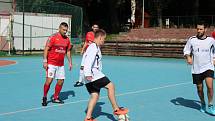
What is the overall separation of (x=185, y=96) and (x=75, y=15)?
27.3 meters

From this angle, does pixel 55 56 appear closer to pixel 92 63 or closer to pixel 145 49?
pixel 92 63

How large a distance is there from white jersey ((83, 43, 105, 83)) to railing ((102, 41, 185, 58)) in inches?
827

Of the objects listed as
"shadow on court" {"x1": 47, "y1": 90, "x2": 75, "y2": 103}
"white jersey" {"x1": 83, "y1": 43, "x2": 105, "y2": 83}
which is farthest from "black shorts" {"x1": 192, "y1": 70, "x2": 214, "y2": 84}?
"shadow on court" {"x1": 47, "y1": 90, "x2": 75, "y2": 103}

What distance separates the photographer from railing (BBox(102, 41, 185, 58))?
29094 millimetres

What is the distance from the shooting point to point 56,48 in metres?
10.4

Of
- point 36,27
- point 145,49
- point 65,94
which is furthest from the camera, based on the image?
point 36,27

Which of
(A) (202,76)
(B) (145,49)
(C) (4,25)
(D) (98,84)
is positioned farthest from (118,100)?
(C) (4,25)

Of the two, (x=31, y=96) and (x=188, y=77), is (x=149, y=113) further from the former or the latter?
(x=188, y=77)

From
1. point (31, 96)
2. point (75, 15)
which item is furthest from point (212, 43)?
point (75, 15)

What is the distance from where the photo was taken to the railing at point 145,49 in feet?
95.5

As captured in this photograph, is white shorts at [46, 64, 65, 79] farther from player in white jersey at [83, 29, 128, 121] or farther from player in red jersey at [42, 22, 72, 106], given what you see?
player in white jersey at [83, 29, 128, 121]

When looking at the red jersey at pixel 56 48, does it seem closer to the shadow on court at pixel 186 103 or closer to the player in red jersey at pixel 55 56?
the player in red jersey at pixel 55 56

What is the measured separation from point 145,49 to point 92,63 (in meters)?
23.2

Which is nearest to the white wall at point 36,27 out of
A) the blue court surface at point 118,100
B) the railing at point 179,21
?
the railing at point 179,21
